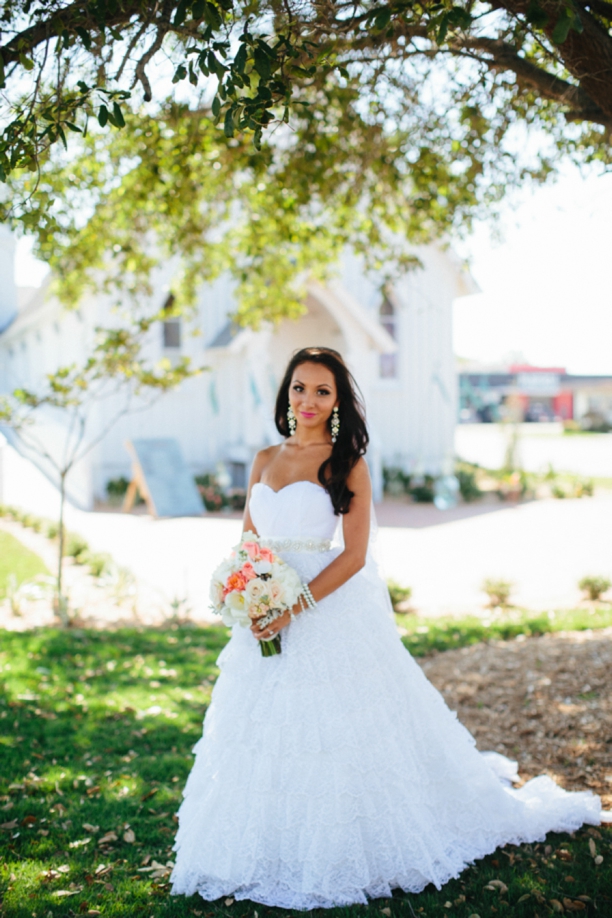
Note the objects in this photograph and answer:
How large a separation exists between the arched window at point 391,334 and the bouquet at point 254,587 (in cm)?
1596

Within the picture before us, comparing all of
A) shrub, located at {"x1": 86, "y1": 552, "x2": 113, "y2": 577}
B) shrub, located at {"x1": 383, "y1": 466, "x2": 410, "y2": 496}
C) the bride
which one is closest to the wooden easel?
shrub, located at {"x1": 86, "y1": 552, "x2": 113, "y2": 577}

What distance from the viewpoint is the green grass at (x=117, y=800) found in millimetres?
3113

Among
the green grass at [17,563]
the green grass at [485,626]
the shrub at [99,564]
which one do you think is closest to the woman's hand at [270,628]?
the green grass at [485,626]

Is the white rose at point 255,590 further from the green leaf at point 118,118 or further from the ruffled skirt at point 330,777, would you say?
the green leaf at point 118,118

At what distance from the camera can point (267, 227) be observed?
27.6 feet

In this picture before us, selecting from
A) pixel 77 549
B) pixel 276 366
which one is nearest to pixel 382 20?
pixel 77 549

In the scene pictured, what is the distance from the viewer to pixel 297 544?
3.39 metres

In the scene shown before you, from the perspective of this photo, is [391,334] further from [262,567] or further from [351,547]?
[262,567]

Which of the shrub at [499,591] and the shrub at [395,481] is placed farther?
the shrub at [395,481]

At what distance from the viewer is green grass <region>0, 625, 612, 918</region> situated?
3.11 metres

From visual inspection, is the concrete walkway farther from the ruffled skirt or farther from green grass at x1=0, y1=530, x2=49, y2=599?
the ruffled skirt

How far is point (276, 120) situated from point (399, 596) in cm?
584

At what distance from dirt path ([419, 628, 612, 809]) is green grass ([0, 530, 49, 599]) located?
5328mm

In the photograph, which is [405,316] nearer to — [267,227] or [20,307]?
[267,227]
